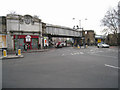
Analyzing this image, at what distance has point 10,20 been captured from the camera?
961 inches

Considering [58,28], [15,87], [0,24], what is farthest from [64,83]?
[58,28]

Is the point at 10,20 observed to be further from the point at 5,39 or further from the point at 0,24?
the point at 5,39

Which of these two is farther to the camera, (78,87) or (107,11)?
(107,11)

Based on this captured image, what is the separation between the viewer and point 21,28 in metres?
25.8

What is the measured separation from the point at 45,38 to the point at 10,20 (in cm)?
1098

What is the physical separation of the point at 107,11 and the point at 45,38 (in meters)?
24.5

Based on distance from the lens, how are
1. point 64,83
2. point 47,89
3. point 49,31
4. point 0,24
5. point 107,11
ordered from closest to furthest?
1. point 47,89
2. point 64,83
3. point 0,24
4. point 49,31
5. point 107,11

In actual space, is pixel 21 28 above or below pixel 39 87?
above

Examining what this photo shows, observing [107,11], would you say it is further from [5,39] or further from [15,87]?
[15,87]

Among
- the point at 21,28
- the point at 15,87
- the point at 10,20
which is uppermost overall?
the point at 10,20

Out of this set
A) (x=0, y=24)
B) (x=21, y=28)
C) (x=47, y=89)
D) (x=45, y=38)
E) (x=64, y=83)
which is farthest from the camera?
(x=45, y=38)

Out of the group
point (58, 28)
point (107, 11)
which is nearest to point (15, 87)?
point (58, 28)

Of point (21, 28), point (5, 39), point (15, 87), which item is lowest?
point (15, 87)

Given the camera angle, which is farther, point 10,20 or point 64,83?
point 10,20
